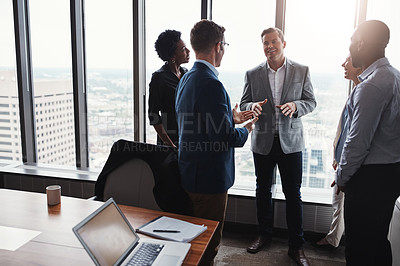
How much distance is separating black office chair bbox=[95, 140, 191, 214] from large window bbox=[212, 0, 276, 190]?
142cm

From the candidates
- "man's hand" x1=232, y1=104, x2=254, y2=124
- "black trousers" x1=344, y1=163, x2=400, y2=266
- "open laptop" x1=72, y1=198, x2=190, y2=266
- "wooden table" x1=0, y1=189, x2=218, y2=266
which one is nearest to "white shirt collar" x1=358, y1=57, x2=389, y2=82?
"black trousers" x1=344, y1=163, x2=400, y2=266

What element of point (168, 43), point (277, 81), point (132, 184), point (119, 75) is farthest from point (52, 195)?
point (119, 75)

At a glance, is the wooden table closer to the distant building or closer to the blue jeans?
the blue jeans

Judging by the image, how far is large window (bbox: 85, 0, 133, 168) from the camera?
135 inches

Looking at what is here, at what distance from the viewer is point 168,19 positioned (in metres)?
3.32

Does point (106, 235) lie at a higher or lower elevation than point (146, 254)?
higher

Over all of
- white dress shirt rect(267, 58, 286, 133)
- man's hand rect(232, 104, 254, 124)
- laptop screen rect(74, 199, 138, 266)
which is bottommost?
laptop screen rect(74, 199, 138, 266)

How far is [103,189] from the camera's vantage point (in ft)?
6.96

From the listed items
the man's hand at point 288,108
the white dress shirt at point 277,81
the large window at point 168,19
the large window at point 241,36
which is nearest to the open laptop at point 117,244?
the man's hand at point 288,108

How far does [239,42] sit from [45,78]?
2.12 metres

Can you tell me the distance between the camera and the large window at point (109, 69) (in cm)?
344

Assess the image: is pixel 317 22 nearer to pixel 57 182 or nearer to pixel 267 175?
pixel 267 175

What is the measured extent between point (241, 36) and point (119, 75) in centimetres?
129

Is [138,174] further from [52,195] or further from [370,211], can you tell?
[370,211]
